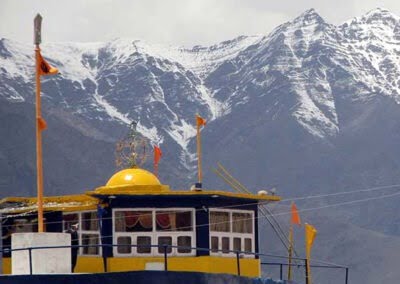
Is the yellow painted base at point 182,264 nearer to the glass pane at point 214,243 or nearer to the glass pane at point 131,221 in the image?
the glass pane at point 214,243

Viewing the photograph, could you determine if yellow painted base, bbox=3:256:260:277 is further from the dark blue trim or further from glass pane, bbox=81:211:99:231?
the dark blue trim

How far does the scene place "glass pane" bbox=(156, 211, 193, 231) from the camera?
55.7 metres

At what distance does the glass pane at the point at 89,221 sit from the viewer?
57.1 m

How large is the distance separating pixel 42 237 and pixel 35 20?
609 cm

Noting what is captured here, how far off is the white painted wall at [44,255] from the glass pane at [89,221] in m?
10.2

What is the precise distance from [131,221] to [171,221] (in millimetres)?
1355

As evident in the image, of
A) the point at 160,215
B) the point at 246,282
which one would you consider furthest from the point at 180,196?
the point at 246,282

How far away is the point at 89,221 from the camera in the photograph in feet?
188

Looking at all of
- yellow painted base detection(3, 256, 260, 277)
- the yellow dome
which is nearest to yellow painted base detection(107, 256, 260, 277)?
yellow painted base detection(3, 256, 260, 277)

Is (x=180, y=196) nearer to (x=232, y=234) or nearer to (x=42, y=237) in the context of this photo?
(x=232, y=234)

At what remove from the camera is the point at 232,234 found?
58.3 meters

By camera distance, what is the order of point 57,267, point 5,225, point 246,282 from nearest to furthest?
1. point 57,267
2. point 246,282
3. point 5,225

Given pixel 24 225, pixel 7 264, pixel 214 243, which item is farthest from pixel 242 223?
pixel 7 264

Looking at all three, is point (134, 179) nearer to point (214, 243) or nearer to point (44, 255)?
point (214, 243)
